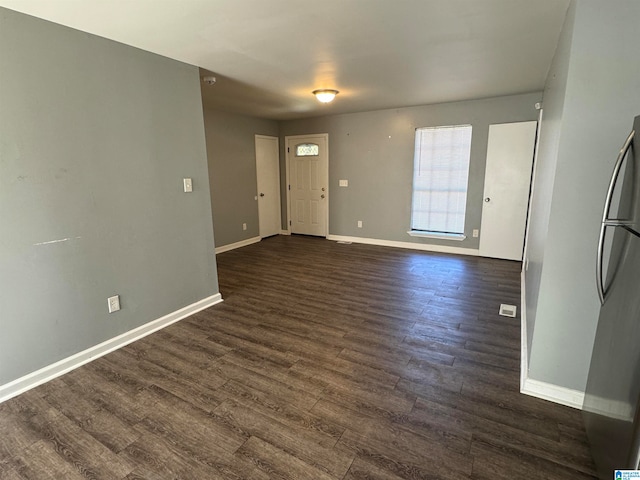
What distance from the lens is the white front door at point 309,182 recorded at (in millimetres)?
6523

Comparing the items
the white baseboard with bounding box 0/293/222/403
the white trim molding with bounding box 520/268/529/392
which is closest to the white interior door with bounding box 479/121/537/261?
the white trim molding with bounding box 520/268/529/392

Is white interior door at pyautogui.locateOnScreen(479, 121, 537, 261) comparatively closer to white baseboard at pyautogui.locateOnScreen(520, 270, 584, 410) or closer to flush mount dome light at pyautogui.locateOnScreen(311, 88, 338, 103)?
flush mount dome light at pyautogui.locateOnScreen(311, 88, 338, 103)

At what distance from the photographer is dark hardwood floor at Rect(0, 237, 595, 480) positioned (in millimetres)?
1591

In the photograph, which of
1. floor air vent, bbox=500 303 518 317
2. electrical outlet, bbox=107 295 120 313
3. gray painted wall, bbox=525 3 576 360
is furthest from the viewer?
floor air vent, bbox=500 303 518 317

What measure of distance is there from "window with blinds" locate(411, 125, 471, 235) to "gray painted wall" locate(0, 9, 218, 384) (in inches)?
148

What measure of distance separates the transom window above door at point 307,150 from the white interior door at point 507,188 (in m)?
3.20

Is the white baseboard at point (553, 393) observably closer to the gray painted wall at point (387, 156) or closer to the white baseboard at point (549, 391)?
the white baseboard at point (549, 391)

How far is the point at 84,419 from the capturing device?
6.23 feet

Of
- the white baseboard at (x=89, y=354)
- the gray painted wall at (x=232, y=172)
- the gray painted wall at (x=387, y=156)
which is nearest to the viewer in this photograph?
the white baseboard at (x=89, y=354)

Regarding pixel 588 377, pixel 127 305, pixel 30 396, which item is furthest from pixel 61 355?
pixel 588 377

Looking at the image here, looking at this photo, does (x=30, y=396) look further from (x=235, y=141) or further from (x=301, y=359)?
(x=235, y=141)

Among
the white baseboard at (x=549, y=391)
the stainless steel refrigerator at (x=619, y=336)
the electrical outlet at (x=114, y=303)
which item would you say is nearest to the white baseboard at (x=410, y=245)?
the white baseboard at (x=549, y=391)

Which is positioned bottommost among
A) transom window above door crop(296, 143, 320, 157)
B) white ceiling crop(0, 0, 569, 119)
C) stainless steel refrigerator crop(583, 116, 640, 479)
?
stainless steel refrigerator crop(583, 116, 640, 479)

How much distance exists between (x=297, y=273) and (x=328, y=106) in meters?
2.83
